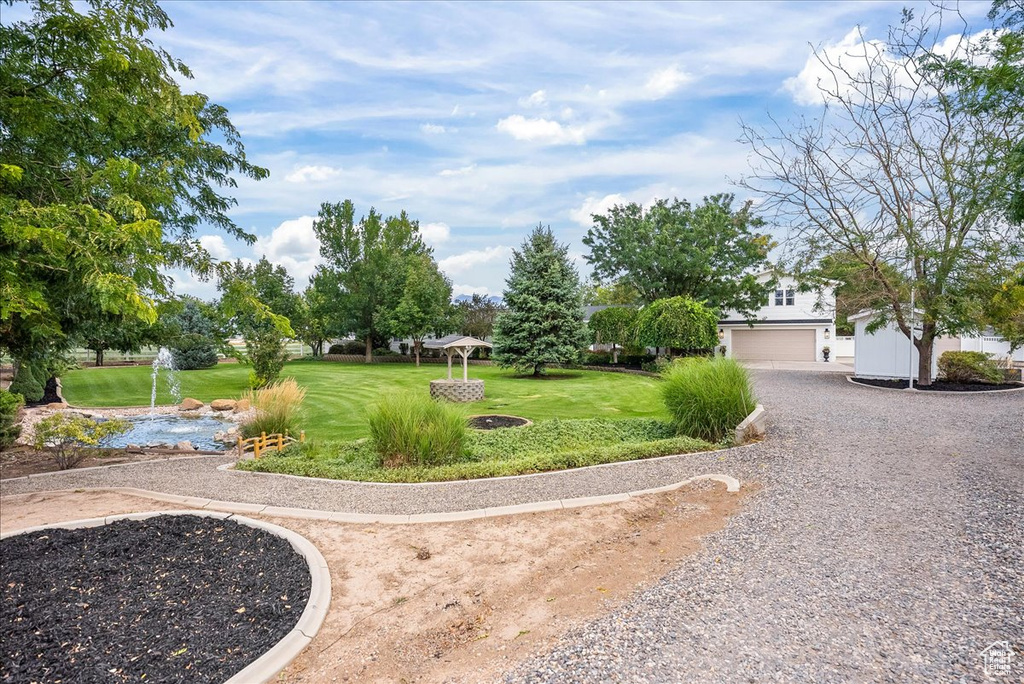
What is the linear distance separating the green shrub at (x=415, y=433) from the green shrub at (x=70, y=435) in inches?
164

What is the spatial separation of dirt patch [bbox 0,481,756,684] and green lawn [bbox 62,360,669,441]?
546 centimetres

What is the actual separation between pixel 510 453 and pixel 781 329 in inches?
955

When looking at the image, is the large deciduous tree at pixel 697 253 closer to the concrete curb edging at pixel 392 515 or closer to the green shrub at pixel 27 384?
the concrete curb edging at pixel 392 515

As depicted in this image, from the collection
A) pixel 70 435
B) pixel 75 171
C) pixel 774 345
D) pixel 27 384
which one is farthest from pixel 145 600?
pixel 774 345

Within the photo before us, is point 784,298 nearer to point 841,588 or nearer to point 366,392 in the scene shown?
point 366,392

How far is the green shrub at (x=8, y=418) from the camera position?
9116 millimetres

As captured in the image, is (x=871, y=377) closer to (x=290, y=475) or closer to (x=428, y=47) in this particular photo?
(x=428, y=47)

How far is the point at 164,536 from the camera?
4.74m

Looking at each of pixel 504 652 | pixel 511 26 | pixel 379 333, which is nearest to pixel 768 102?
pixel 511 26

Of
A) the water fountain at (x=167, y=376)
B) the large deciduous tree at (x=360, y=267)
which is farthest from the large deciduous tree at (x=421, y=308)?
the water fountain at (x=167, y=376)

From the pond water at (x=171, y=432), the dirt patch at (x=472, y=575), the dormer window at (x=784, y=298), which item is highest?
the dormer window at (x=784, y=298)

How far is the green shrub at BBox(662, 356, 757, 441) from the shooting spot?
29.0ft

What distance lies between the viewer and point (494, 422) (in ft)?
36.6

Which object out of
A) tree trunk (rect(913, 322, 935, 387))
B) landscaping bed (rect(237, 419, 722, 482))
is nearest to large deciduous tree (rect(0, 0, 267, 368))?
landscaping bed (rect(237, 419, 722, 482))
